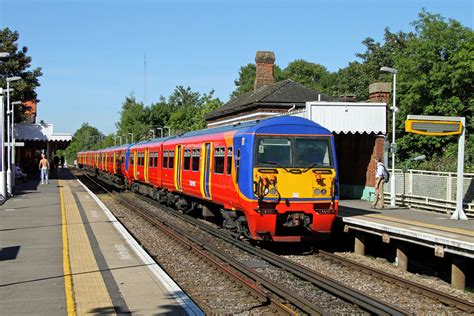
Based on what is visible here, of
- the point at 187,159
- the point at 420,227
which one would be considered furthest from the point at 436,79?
the point at 420,227

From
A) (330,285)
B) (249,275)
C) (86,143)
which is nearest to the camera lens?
(330,285)

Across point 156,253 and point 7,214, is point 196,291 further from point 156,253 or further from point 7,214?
point 7,214

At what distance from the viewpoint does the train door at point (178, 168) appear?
19.4 meters

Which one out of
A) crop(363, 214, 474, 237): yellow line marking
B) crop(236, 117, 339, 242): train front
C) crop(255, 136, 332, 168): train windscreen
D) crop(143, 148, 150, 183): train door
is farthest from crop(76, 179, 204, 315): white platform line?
crop(143, 148, 150, 183): train door

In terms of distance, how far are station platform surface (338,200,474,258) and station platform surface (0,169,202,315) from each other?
16.0 feet

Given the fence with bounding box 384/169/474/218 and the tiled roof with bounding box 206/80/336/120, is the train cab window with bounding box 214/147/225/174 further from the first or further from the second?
the tiled roof with bounding box 206/80/336/120

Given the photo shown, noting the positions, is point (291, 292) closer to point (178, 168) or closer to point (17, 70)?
point (178, 168)

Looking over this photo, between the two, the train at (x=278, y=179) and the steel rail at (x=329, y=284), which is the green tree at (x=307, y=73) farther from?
the steel rail at (x=329, y=284)

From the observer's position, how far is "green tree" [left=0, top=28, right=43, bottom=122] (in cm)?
4316

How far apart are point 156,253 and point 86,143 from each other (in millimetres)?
131600

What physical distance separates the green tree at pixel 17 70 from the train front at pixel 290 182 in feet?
114

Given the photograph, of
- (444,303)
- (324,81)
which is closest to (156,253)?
(444,303)

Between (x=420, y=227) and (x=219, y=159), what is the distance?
516 cm

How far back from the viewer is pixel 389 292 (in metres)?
9.30
